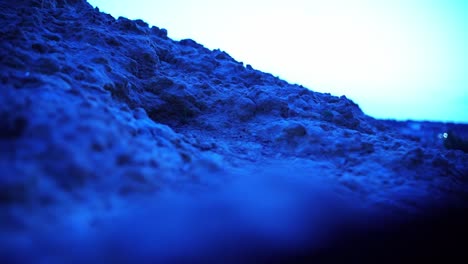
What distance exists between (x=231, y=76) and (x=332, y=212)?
3.30 metres

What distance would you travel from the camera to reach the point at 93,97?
2256 millimetres

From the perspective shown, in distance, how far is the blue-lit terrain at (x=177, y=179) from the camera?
1490mm

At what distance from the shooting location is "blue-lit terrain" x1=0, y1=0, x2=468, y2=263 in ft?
4.89

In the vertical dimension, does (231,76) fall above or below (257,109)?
above

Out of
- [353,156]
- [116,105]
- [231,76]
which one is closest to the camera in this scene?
[116,105]

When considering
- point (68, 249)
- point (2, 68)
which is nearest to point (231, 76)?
point (2, 68)

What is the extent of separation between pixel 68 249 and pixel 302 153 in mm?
2289

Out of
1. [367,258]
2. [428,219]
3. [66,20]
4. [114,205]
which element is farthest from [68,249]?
[66,20]

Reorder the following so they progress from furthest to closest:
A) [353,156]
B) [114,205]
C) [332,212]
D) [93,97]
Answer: [353,156] → [93,97] → [332,212] → [114,205]

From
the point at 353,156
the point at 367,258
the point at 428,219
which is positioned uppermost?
the point at 353,156

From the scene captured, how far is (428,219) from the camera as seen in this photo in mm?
2117

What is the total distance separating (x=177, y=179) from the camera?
2.02 m

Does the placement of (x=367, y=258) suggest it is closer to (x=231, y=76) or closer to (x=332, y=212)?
(x=332, y=212)

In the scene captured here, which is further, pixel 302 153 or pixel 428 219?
pixel 302 153
